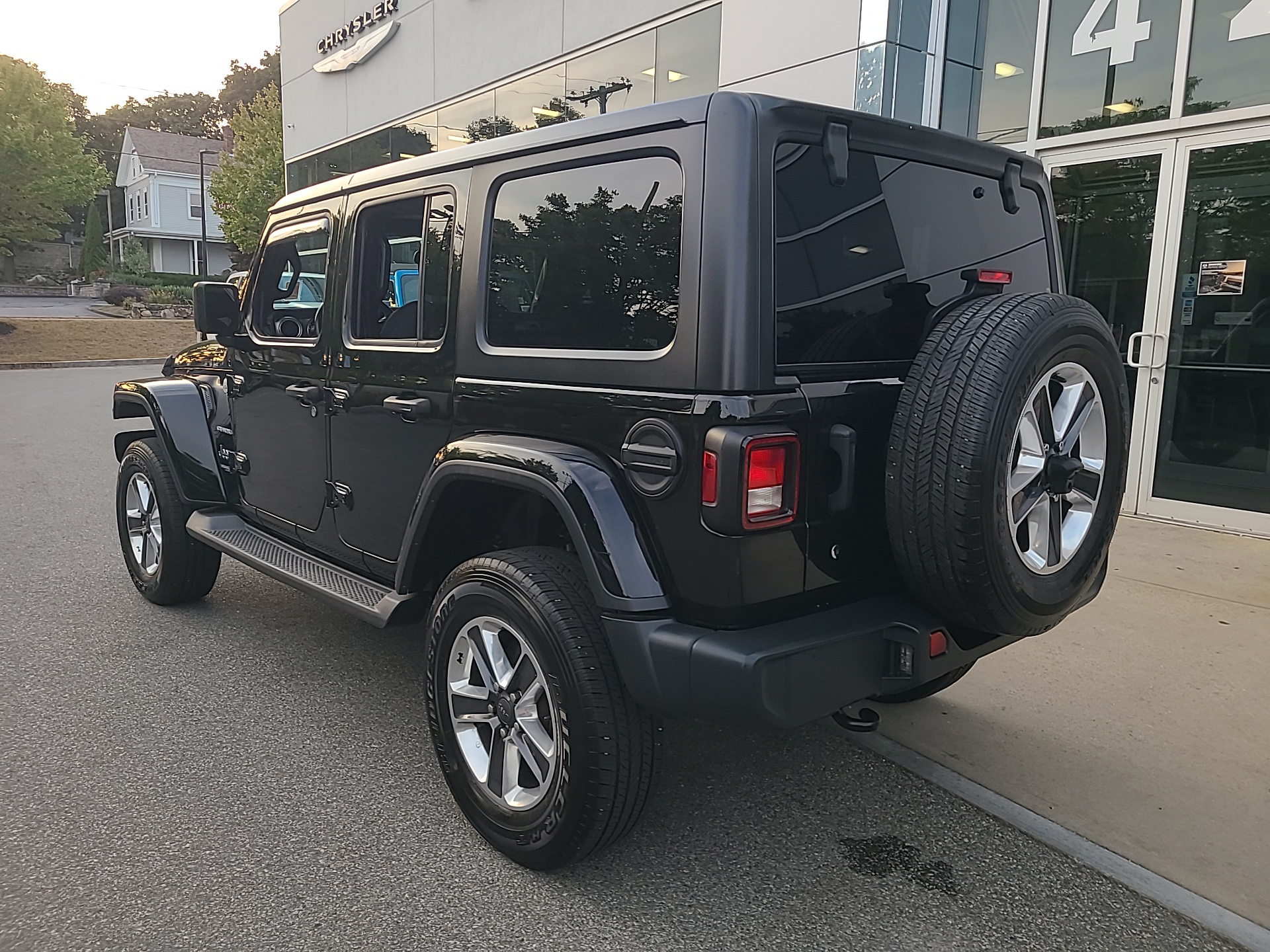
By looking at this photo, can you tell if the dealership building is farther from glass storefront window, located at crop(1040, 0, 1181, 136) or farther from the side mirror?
the side mirror

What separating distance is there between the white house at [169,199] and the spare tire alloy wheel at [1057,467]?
6067cm

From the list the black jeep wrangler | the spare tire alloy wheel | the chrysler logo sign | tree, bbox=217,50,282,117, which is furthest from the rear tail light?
tree, bbox=217,50,282,117

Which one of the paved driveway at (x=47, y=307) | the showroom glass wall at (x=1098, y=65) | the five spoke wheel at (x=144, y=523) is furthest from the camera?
the paved driveway at (x=47, y=307)

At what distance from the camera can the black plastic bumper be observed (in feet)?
7.64

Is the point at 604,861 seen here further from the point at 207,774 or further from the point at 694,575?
the point at 207,774

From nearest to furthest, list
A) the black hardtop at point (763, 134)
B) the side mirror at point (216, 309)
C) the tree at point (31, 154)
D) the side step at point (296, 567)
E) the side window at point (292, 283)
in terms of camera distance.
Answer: the black hardtop at point (763, 134) → the side step at point (296, 567) → the side window at point (292, 283) → the side mirror at point (216, 309) → the tree at point (31, 154)

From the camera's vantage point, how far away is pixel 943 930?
2.50 meters

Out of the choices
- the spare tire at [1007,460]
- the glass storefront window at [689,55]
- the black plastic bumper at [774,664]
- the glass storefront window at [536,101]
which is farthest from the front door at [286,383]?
the glass storefront window at [536,101]

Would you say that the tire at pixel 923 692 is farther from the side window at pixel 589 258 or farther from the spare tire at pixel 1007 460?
the side window at pixel 589 258

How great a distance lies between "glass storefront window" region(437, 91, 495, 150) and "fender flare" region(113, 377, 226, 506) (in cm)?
852

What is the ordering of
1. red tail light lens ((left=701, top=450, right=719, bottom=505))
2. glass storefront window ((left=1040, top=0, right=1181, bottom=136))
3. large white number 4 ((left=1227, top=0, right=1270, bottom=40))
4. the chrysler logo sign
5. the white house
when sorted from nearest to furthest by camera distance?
red tail light lens ((left=701, top=450, right=719, bottom=505)) → large white number 4 ((left=1227, top=0, right=1270, bottom=40)) → glass storefront window ((left=1040, top=0, right=1181, bottom=136)) → the chrysler logo sign → the white house

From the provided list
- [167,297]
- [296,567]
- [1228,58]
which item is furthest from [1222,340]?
[167,297]

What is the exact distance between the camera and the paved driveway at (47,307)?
113 feet

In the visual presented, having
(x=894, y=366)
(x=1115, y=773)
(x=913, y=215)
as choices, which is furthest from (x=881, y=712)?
(x=913, y=215)
